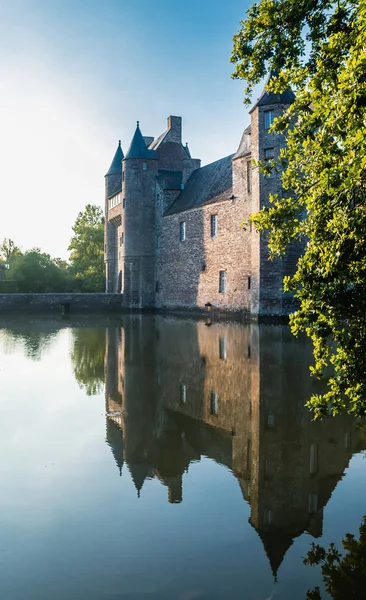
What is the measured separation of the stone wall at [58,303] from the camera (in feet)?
113

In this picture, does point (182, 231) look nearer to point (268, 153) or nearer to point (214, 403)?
point (268, 153)

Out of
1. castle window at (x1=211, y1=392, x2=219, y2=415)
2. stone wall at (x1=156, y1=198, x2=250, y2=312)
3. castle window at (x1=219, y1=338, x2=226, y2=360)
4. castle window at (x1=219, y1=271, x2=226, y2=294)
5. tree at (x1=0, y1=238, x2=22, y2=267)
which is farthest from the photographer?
tree at (x1=0, y1=238, x2=22, y2=267)

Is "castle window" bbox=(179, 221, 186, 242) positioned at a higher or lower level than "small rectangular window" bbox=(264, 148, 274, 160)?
lower

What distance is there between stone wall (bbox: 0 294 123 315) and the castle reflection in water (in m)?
24.4

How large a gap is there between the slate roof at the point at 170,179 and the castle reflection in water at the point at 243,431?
2677cm

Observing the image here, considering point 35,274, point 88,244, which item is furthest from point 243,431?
point 88,244

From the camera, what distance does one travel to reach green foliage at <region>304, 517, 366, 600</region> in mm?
3055

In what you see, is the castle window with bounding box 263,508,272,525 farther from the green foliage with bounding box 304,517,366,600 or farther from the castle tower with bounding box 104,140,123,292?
the castle tower with bounding box 104,140,123,292

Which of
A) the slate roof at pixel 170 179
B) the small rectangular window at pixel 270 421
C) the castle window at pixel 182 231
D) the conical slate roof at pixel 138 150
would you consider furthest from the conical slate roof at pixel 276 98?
the small rectangular window at pixel 270 421

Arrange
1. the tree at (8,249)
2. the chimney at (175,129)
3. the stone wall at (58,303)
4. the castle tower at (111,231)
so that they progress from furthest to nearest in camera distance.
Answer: the tree at (8,249) < the castle tower at (111,231) < the chimney at (175,129) < the stone wall at (58,303)

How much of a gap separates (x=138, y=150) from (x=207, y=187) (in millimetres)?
7371

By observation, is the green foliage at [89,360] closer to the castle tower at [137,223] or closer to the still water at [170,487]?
the still water at [170,487]

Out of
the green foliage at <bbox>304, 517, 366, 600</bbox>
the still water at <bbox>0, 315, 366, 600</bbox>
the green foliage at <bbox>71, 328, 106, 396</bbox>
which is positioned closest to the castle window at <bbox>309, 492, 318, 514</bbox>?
the still water at <bbox>0, 315, 366, 600</bbox>

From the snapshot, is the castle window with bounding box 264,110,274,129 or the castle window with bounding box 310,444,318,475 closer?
the castle window with bounding box 310,444,318,475
